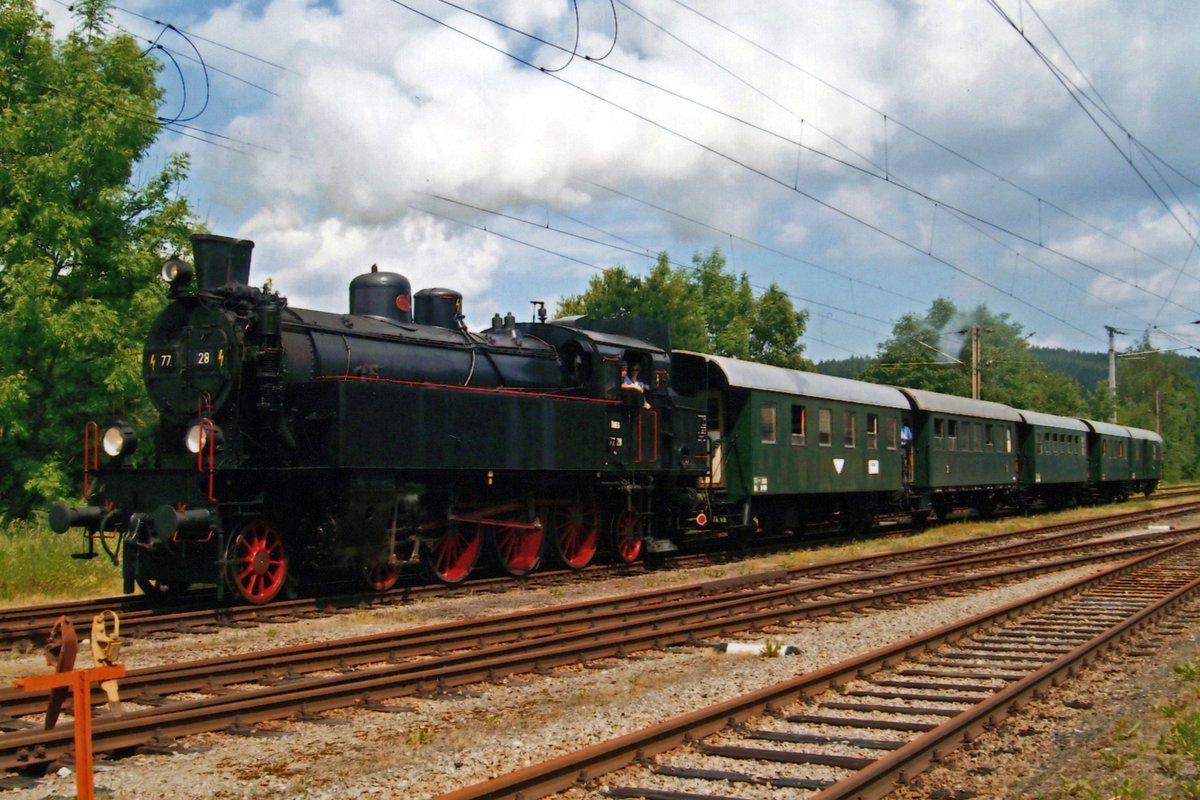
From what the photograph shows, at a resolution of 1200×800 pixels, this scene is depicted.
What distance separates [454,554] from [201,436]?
396 cm

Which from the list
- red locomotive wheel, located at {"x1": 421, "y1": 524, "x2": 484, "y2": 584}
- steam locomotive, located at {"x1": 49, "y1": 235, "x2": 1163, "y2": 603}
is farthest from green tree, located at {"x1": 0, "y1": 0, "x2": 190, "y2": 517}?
red locomotive wheel, located at {"x1": 421, "y1": 524, "x2": 484, "y2": 584}

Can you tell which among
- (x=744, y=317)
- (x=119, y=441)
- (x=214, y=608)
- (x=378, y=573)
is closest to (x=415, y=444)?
(x=378, y=573)

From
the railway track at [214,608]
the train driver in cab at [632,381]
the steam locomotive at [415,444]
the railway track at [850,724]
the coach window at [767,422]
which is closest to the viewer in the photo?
the railway track at [850,724]

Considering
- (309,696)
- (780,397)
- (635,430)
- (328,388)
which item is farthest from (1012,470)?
(309,696)

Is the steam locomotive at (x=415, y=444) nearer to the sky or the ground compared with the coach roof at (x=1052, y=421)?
nearer to the ground

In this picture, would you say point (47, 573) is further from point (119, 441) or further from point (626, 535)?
point (626, 535)

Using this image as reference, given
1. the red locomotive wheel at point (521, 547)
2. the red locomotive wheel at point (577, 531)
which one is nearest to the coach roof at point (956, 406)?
the red locomotive wheel at point (577, 531)

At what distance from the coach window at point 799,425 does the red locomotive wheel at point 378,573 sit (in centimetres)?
830

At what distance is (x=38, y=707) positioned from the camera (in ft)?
21.4

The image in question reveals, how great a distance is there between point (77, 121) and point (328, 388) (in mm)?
11906

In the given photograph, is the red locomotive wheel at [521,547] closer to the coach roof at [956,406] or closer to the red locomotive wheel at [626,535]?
the red locomotive wheel at [626,535]

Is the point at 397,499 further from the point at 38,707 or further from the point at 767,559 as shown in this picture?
the point at 767,559

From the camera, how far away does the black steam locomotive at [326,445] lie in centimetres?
1108

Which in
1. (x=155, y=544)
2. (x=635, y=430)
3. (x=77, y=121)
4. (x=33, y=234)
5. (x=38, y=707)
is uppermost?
(x=77, y=121)
